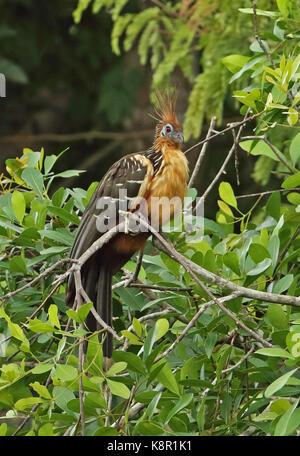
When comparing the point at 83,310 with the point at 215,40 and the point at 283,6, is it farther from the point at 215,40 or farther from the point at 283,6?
the point at 215,40

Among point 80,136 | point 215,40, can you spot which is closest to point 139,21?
point 215,40

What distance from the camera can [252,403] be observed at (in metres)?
2.03

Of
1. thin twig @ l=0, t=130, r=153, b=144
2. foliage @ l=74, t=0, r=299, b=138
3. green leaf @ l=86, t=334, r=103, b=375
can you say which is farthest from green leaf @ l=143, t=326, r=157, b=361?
thin twig @ l=0, t=130, r=153, b=144

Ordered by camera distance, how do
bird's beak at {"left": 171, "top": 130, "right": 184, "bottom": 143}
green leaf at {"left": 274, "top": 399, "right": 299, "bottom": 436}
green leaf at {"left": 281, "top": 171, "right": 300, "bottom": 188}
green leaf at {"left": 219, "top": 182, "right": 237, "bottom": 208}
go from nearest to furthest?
green leaf at {"left": 274, "top": 399, "right": 299, "bottom": 436}
green leaf at {"left": 281, "top": 171, "right": 300, "bottom": 188}
green leaf at {"left": 219, "top": 182, "right": 237, "bottom": 208}
bird's beak at {"left": 171, "top": 130, "right": 184, "bottom": 143}

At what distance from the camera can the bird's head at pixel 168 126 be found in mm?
2936

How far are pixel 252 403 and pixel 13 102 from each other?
20.3 ft

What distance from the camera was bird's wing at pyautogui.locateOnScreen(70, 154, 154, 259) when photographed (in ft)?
8.11

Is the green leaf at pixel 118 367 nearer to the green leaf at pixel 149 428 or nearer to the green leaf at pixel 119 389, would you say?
the green leaf at pixel 119 389

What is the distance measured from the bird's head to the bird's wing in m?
0.12

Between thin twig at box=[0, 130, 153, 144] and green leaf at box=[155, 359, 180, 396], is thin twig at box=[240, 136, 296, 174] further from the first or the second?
thin twig at box=[0, 130, 153, 144]

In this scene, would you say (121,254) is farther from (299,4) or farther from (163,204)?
(299,4)
